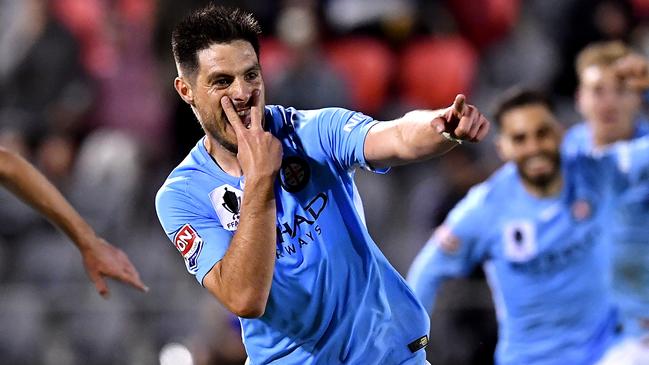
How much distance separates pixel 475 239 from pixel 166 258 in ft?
10.9

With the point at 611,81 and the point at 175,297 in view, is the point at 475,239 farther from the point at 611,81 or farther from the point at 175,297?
the point at 175,297

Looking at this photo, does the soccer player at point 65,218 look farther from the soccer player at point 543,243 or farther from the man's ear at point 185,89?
the soccer player at point 543,243

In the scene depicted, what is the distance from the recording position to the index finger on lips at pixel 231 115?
427 cm

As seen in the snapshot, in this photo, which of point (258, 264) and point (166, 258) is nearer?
point (258, 264)

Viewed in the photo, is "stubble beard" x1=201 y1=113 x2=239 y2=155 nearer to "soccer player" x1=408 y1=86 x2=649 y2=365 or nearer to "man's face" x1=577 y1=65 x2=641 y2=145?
"soccer player" x1=408 y1=86 x2=649 y2=365

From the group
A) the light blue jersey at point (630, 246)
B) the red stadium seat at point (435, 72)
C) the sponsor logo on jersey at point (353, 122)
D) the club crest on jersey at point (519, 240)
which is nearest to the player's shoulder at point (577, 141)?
the light blue jersey at point (630, 246)

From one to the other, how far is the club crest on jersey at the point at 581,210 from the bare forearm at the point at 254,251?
3339mm

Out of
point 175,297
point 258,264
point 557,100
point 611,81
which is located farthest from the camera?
point 557,100

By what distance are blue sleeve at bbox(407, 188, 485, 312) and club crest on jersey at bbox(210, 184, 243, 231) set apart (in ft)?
8.83

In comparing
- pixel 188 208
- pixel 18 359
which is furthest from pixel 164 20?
pixel 188 208

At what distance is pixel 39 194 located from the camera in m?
5.20

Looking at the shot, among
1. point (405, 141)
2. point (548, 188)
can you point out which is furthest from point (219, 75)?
point (548, 188)

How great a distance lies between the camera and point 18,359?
9.55 m

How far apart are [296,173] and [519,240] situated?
3.06 meters
